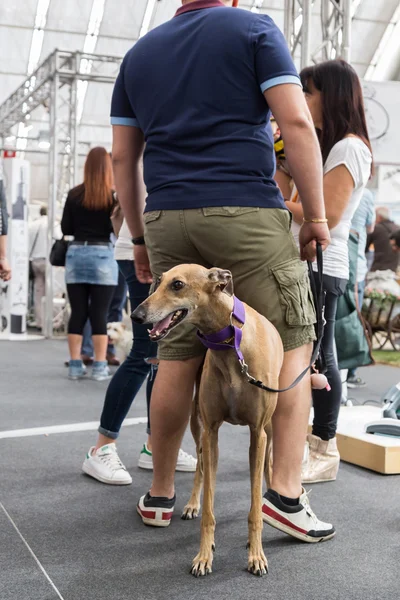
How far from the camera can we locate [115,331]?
20.3ft

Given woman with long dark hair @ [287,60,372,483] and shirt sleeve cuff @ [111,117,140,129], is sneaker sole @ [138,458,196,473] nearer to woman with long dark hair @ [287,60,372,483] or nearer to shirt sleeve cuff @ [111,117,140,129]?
woman with long dark hair @ [287,60,372,483]

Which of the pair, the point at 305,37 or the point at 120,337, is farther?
the point at 120,337

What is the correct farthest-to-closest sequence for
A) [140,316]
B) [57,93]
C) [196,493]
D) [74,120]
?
[57,93], [74,120], [196,493], [140,316]

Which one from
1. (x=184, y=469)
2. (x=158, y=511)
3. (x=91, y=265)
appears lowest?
(x=184, y=469)

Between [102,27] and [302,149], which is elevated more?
[102,27]

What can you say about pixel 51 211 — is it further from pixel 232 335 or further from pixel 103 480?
pixel 232 335

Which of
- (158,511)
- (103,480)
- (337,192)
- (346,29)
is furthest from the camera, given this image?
(346,29)

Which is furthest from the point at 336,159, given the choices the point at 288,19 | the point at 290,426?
the point at 288,19

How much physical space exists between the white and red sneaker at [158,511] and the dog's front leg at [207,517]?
35cm

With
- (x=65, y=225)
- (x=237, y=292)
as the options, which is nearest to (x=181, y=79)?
(x=237, y=292)

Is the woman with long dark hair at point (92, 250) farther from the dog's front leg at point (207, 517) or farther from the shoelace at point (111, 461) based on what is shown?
the dog's front leg at point (207, 517)

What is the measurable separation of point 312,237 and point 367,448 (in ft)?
4.34

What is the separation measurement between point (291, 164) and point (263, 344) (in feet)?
1.59

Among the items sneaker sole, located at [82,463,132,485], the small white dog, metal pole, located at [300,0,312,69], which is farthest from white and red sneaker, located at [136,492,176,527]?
metal pole, located at [300,0,312,69]
